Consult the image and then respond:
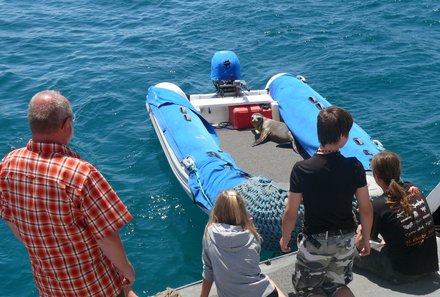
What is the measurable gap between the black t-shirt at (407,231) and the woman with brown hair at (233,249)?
110 centimetres

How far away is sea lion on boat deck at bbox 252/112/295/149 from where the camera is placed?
361 inches

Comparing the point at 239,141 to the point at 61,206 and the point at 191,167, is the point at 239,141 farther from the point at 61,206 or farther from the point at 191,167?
the point at 61,206

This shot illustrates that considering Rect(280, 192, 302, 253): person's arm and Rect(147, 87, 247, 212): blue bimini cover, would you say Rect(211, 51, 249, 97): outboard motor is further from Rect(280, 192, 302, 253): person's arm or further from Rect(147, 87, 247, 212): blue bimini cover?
Rect(280, 192, 302, 253): person's arm

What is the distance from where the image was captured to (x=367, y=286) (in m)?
4.98

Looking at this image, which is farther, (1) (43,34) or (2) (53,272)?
(1) (43,34)

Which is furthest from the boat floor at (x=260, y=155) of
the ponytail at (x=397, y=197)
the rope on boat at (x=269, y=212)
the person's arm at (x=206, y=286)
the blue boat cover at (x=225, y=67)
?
the person's arm at (x=206, y=286)

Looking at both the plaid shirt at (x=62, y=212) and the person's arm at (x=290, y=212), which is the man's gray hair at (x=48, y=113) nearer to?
the plaid shirt at (x=62, y=212)

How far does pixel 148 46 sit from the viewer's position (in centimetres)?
1564

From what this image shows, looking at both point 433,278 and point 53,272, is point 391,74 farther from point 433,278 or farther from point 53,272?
point 53,272

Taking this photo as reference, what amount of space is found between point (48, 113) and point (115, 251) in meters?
0.84

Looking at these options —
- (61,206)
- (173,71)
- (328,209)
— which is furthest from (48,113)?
(173,71)

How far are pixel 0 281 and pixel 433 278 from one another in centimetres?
507

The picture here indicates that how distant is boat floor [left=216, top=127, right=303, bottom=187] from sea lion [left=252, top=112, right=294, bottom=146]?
8cm

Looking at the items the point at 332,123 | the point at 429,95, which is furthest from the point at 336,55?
the point at 332,123
